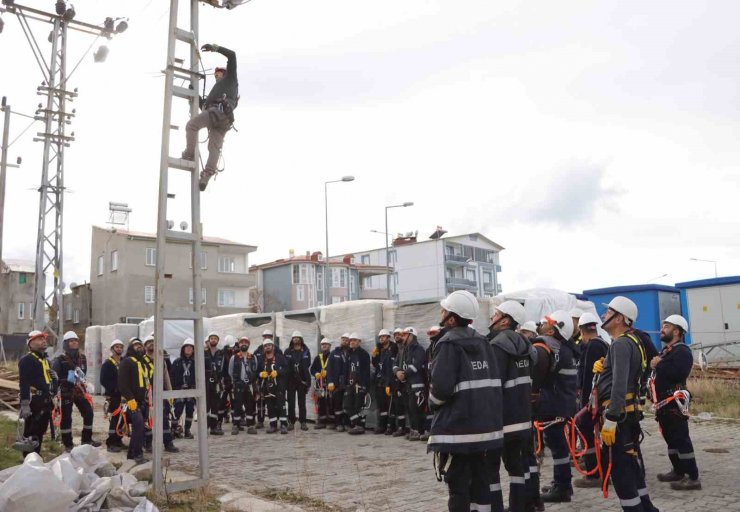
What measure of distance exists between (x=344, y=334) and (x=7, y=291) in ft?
178

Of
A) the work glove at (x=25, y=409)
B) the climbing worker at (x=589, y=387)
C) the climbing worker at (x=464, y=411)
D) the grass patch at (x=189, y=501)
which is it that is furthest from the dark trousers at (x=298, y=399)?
the climbing worker at (x=464, y=411)

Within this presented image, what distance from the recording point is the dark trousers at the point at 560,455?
23.2 ft

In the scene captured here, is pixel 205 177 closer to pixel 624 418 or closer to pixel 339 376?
pixel 624 418

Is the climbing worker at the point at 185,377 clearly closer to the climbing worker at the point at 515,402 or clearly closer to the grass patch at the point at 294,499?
the grass patch at the point at 294,499

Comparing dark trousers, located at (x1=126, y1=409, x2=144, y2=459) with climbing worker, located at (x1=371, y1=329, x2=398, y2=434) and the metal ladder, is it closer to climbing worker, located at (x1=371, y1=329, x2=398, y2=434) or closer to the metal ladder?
the metal ladder

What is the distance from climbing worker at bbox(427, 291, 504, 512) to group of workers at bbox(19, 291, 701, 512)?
1 cm

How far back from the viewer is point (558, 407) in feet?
24.2

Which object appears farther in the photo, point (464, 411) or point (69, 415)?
point (69, 415)

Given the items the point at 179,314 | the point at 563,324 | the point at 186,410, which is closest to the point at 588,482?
the point at 563,324

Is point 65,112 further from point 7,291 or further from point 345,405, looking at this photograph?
point 7,291

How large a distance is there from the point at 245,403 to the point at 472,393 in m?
9.96

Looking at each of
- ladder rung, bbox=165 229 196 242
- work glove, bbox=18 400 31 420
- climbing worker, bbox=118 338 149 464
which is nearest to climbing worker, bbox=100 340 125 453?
climbing worker, bbox=118 338 149 464

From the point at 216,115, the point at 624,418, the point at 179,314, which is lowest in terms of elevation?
the point at 624,418

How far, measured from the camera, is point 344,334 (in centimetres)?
1403
